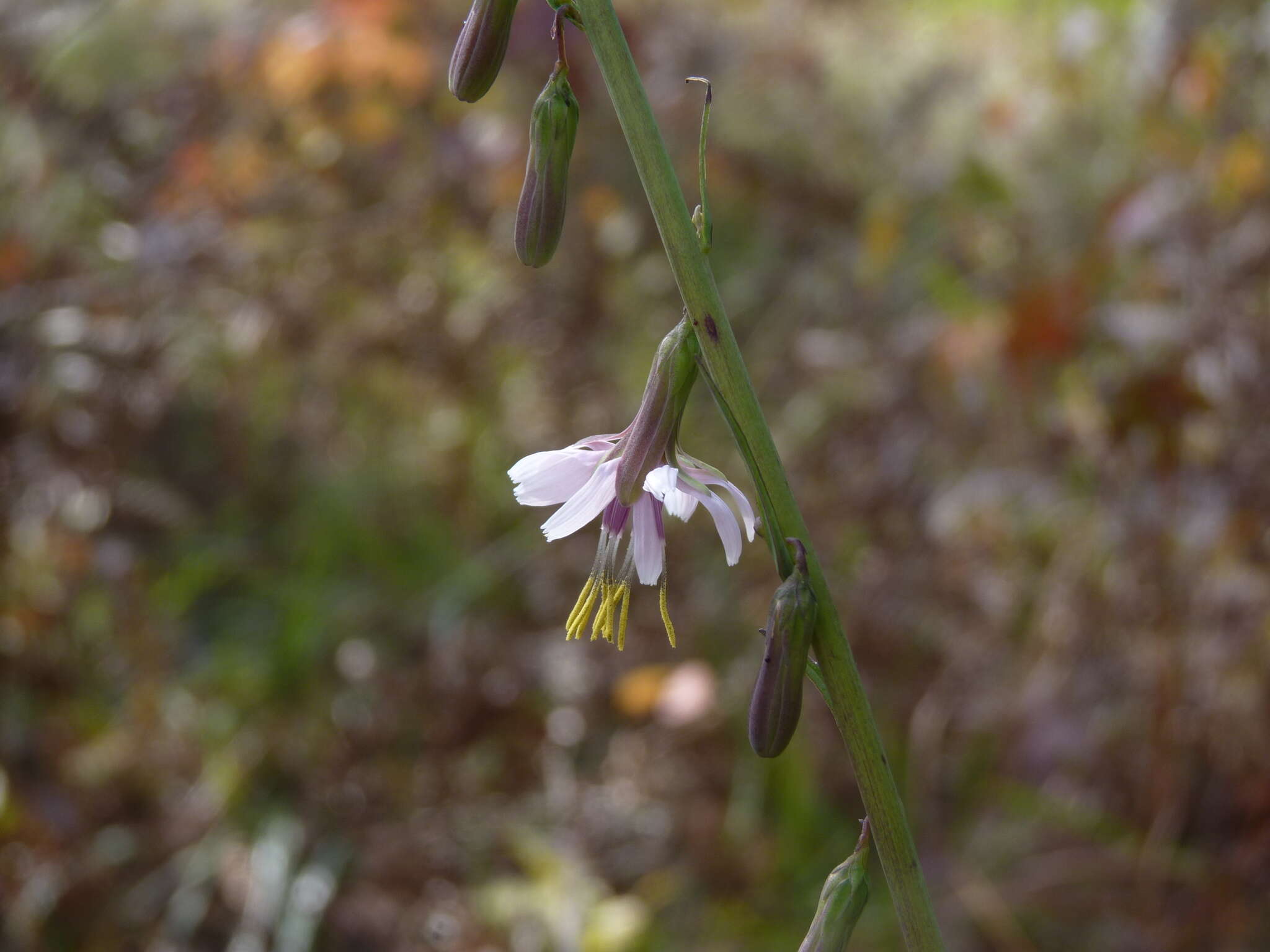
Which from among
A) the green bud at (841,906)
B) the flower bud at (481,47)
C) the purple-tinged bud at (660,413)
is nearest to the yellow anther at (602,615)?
the purple-tinged bud at (660,413)

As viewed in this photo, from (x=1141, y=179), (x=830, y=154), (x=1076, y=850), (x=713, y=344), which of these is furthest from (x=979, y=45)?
(x=713, y=344)

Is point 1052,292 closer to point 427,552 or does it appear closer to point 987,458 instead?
point 987,458

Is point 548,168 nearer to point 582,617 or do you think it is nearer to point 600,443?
point 600,443

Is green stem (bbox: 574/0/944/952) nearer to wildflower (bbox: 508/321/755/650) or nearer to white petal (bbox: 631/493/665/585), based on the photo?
wildflower (bbox: 508/321/755/650)

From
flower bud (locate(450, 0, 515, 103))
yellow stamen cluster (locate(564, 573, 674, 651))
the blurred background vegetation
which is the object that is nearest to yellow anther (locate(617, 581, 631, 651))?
yellow stamen cluster (locate(564, 573, 674, 651))

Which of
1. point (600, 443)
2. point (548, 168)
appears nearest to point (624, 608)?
point (600, 443)

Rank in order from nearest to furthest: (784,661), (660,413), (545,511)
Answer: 1. (784,661)
2. (660,413)
3. (545,511)

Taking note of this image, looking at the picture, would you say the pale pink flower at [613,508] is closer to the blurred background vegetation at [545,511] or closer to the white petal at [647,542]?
the white petal at [647,542]
